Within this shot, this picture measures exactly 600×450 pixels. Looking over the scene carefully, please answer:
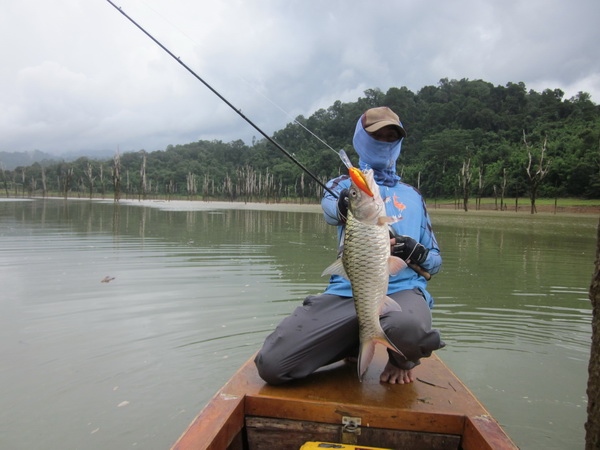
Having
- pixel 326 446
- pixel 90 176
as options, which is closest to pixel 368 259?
pixel 326 446

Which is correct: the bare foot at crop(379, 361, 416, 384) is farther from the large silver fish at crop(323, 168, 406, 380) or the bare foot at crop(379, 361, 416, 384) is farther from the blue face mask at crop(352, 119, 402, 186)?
the blue face mask at crop(352, 119, 402, 186)

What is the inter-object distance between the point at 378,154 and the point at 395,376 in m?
1.52

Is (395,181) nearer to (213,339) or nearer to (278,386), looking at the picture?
(278,386)

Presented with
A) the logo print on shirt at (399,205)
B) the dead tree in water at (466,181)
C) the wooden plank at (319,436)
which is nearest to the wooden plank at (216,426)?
the wooden plank at (319,436)

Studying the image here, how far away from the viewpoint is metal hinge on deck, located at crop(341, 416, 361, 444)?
7.77ft

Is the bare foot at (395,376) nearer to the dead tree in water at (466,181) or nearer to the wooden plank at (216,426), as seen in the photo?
the wooden plank at (216,426)

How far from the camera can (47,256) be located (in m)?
9.60

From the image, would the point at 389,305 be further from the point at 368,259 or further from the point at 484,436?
the point at 484,436

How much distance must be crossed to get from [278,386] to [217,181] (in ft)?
334

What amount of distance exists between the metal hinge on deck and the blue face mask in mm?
1666

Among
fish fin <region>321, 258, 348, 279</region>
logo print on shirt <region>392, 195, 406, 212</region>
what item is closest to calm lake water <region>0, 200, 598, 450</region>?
fish fin <region>321, 258, 348, 279</region>

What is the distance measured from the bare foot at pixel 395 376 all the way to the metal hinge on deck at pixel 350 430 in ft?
1.56

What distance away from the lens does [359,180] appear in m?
2.24

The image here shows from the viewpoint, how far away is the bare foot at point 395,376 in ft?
9.14
